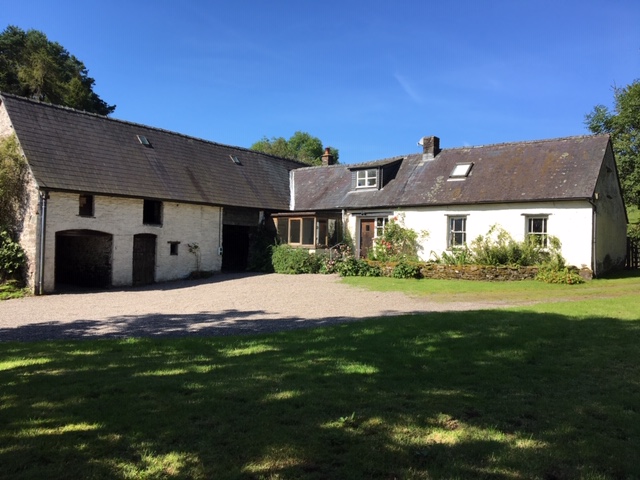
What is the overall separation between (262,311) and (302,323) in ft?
7.83

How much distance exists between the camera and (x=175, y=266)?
21.4m

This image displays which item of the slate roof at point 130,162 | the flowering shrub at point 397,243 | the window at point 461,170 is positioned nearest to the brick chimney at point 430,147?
the window at point 461,170

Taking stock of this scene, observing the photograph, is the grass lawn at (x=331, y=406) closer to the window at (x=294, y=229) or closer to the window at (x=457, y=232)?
the window at (x=457, y=232)

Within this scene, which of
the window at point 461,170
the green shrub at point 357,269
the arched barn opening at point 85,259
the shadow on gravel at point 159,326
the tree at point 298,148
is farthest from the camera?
the tree at point 298,148

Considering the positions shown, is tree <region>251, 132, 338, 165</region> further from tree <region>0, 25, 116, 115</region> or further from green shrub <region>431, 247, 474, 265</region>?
green shrub <region>431, 247, 474, 265</region>

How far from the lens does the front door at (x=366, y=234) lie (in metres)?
24.2

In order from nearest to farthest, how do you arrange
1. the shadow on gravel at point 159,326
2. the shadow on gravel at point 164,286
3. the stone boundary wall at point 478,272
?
the shadow on gravel at point 159,326, the stone boundary wall at point 478,272, the shadow on gravel at point 164,286

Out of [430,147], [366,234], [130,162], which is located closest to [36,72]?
[130,162]

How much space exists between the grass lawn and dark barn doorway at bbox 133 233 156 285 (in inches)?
475

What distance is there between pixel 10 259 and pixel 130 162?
6470 mm

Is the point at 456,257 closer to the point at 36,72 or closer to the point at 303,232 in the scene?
the point at 303,232

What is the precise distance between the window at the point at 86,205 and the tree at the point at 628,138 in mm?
31610

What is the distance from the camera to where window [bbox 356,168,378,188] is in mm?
25203

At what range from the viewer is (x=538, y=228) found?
63.7ft
